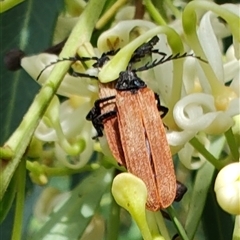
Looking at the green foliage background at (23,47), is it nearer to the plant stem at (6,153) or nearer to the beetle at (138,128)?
the beetle at (138,128)

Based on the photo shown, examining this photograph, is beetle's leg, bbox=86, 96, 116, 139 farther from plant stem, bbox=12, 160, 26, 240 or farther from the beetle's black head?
plant stem, bbox=12, 160, 26, 240

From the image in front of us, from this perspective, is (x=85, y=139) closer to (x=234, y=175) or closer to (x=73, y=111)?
(x=73, y=111)

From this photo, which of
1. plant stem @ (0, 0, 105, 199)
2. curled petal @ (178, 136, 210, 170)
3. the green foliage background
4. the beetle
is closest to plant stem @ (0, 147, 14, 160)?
plant stem @ (0, 0, 105, 199)

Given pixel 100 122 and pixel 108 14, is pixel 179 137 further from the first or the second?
pixel 108 14

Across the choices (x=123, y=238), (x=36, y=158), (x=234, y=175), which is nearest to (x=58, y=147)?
(x=36, y=158)

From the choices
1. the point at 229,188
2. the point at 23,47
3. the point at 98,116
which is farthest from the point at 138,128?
the point at 23,47
